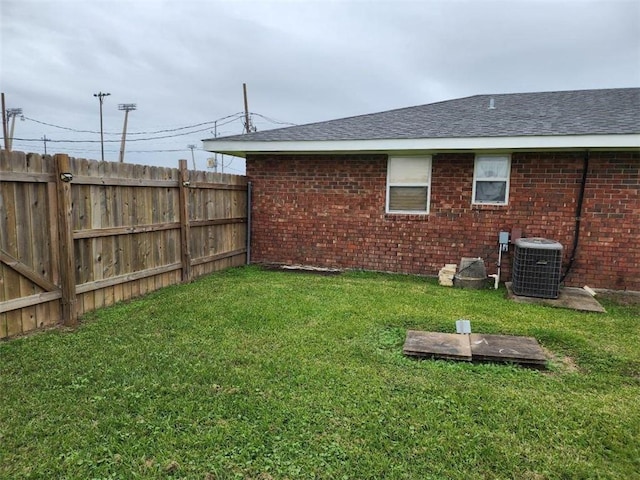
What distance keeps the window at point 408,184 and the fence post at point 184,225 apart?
3.82 metres

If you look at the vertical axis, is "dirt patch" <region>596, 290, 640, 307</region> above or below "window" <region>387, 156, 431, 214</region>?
below

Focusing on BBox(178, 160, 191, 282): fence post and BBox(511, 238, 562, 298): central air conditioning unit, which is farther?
BBox(178, 160, 191, 282): fence post

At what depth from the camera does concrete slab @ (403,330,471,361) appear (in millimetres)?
3799

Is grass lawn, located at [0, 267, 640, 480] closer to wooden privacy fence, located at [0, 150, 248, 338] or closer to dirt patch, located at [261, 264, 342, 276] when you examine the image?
wooden privacy fence, located at [0, 150, 248, 338]

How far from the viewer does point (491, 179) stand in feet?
24.2

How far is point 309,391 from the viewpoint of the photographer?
3.06 m

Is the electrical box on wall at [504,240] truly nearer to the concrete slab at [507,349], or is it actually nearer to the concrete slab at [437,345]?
the concrete slab at [507,349]

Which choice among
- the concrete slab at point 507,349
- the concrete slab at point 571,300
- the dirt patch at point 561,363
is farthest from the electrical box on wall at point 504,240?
the dirt patch at point 561,363

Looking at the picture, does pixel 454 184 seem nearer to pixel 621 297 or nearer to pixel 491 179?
pixel 491 179

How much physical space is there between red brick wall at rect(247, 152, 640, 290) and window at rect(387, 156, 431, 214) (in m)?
0.14

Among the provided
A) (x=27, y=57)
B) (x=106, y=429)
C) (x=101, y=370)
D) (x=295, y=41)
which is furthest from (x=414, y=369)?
(x=27, y=57)

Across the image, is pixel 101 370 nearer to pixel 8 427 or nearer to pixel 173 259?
pixel 8 427

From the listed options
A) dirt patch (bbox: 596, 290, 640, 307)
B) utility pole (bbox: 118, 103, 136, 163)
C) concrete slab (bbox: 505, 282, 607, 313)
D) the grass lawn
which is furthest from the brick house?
utility pole (bbox: 118, 103, 136, 163)

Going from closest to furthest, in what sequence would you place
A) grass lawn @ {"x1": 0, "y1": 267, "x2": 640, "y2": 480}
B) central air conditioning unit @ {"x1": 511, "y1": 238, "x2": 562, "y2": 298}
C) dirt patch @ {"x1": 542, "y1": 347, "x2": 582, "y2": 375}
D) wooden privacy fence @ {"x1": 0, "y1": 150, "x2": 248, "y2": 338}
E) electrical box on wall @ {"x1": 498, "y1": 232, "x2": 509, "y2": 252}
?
1. grass lawn @ {"x1": 0, "y1": 267, "x2": 640, "y2": 480}
2. dirt patch @ {"x1": 542, "y1": 347, "x2": 582, "y2": 375}
3. wooden privacy fence @ {"x1": 0, "y1": 150, "x2": 248, "y2": 338}
4. central air conditioning unit @ {"x1": 511, "y1": 238, "x2": 562, "y2": 298}
5. electrical box on wall @ {"x1": 498, "y1": 232, "x2": 509, "y2": 252}
